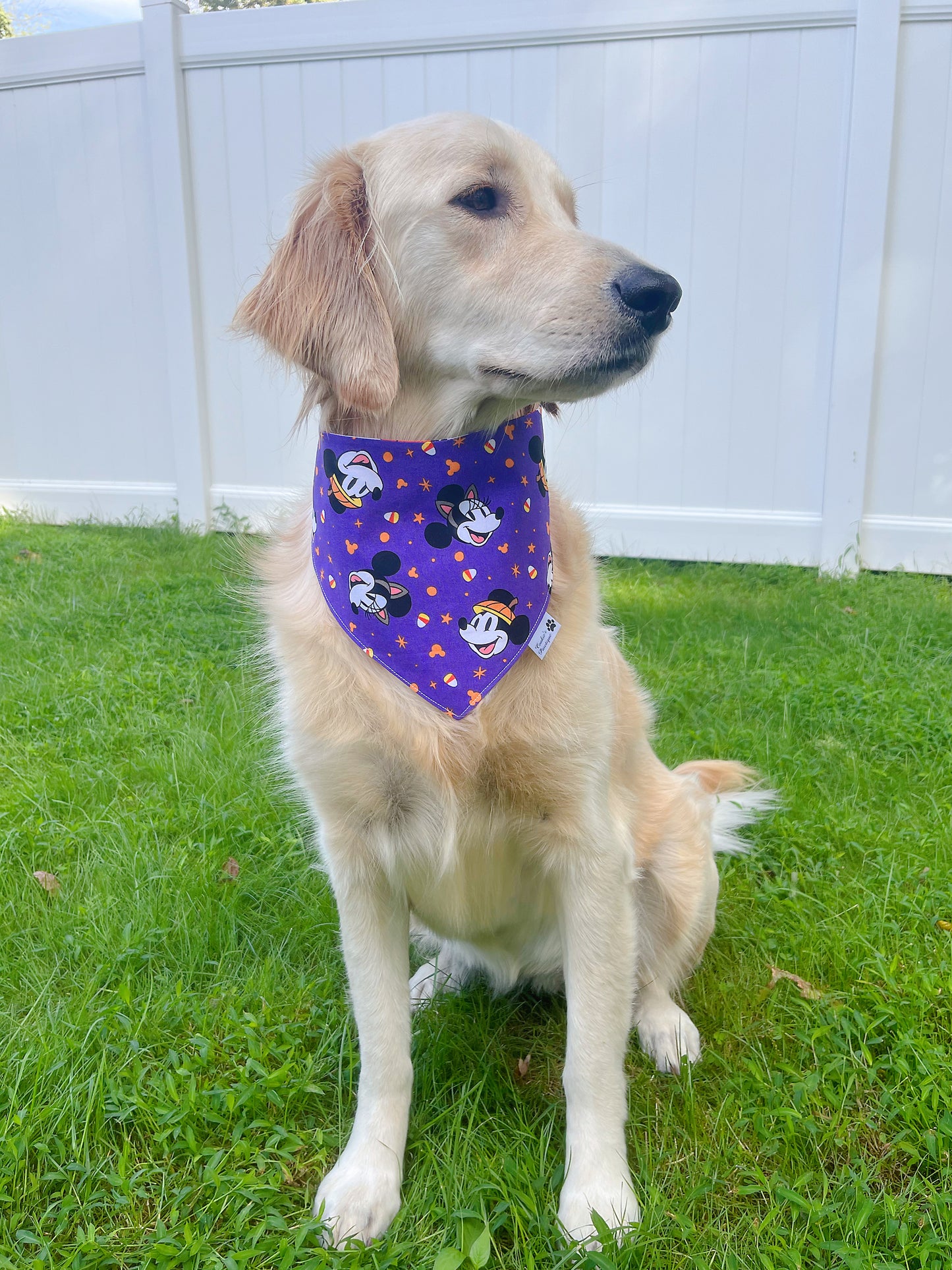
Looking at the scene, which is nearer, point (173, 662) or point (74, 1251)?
point (74, 1251)

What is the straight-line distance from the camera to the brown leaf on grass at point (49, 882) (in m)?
2.19

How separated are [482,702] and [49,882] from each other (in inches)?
54.4

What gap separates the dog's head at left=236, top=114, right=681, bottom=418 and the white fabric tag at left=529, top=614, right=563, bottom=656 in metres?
0.39

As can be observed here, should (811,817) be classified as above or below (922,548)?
above

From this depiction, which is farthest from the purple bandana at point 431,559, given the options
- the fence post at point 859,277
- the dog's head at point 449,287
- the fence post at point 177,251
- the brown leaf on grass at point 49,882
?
the fence post at point 177,251

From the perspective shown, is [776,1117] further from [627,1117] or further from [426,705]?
[426,705]

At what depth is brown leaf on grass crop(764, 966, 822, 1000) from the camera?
72.1 inches

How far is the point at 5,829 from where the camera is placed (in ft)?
7.89

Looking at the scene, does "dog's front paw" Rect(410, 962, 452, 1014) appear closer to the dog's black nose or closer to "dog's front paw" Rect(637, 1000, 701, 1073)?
"dog's front paw" Rect(637, 1000, 701, 1073)

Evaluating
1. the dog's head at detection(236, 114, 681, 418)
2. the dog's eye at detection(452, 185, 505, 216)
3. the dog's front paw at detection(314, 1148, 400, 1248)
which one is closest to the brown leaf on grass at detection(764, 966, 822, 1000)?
the dog's front paw at detection(314, 1148, 400, 1248)

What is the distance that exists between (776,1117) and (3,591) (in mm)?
4248

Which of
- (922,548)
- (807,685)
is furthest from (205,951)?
(922,548)

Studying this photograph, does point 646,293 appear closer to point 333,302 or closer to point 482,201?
point 482,201

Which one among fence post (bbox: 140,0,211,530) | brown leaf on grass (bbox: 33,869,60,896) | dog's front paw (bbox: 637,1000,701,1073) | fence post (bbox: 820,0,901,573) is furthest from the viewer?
fence post (bbox: 140,0,211,530)
